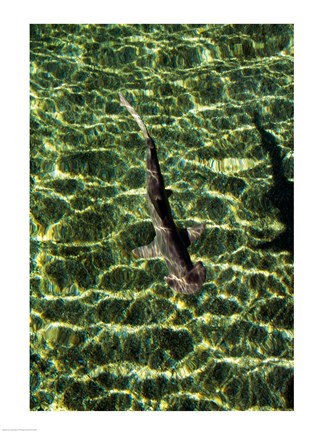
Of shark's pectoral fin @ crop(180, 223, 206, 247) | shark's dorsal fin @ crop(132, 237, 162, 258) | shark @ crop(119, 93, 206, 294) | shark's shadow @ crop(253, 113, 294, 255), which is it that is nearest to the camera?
shark @ crop(119, 93, 206, 294)

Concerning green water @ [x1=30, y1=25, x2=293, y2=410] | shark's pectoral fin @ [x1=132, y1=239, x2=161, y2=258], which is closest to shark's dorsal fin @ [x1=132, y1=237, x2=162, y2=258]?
shark's pectoral fin @ [x1=132, y1=239, x2=161, y2=258]

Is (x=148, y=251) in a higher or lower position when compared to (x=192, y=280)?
higher

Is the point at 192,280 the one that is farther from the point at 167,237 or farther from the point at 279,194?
the point at 279,194

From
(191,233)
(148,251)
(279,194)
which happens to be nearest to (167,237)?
(148,251)

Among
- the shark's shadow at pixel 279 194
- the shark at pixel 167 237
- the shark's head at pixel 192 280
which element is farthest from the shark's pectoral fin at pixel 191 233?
the shark's shadow at pixel 279 194

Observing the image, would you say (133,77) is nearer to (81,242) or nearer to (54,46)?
(54,46)

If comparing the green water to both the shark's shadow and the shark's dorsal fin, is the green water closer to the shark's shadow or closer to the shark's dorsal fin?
the shark's shadow
